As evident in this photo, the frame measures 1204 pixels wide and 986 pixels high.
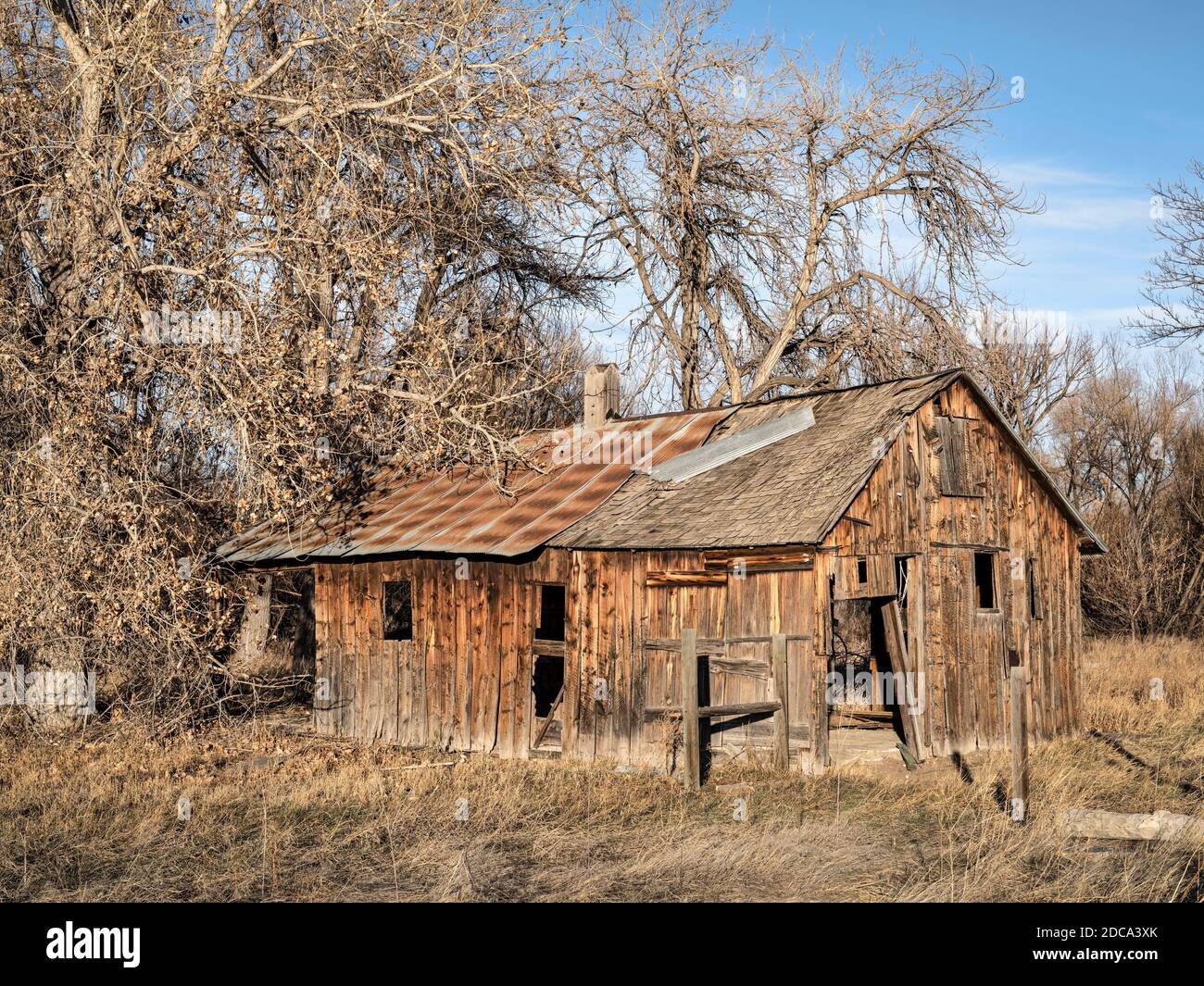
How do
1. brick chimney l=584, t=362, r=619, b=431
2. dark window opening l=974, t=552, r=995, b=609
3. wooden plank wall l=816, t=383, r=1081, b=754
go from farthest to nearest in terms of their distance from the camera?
1. brick chimney l=584, t=362, r=619, b=431
2. dark window opening l=974, t=552, r=995, b=609
3. wooden plank wall l=816, t=383, r=1081, b=754

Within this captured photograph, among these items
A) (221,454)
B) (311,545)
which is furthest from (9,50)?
(311,545)

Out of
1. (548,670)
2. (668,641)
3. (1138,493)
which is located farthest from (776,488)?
(1138,493)

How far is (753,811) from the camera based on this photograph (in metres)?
11.2

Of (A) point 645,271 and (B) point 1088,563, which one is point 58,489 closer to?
(A) point 645,271

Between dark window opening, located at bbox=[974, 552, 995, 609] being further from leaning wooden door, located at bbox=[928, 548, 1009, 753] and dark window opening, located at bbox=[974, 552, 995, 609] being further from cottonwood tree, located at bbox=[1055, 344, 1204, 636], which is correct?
cottonwood tree, located at bbox=[1055, 344, 1204, 636]

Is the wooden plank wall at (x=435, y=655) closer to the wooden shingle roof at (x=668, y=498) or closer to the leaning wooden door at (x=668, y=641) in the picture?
the wooden shingle roof at (x=668, y=498)

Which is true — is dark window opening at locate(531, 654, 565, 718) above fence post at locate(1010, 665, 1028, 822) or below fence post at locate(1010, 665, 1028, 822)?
below

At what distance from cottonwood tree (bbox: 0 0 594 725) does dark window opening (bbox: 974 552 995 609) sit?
678cm

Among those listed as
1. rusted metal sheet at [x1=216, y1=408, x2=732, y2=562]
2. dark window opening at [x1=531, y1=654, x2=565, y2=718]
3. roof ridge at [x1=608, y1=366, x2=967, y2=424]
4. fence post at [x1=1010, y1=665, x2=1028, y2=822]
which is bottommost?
dark window opening at [x1=531, y1=654, x2=565, y2=718]

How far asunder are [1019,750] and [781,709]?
311 centimetres

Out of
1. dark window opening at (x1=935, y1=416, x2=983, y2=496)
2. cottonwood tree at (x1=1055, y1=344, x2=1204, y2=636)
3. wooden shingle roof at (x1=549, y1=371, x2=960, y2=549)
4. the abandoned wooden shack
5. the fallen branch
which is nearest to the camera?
the fallen branch

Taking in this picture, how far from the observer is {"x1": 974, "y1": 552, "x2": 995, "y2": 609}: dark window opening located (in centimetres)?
1678

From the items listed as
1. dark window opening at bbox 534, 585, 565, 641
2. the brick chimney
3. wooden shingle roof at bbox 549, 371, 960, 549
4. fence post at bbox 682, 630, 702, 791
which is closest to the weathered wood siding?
wooden shingle roof at bbox 549, 371, 960, 549

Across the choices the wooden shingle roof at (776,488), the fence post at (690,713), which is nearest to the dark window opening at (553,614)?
the wooden shingle roof at (776,488)
